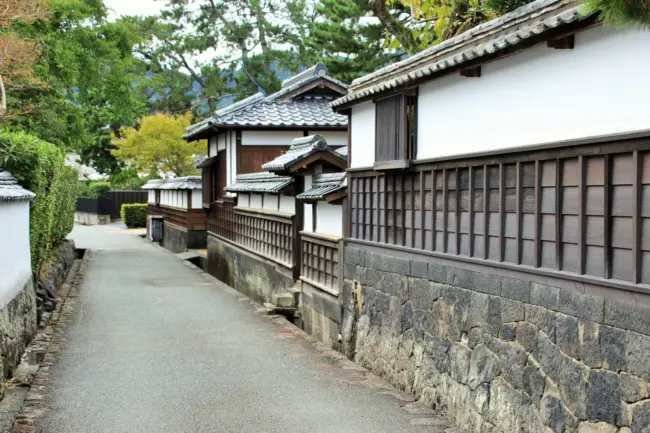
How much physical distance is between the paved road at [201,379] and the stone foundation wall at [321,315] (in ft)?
1.51

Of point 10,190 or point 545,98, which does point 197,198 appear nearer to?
point 10,190

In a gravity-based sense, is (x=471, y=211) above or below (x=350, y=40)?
below

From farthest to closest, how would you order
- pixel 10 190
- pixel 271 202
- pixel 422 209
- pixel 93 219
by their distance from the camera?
pixel 93 219 < pixel 271 202 < pixel 10 190 < pixel 422 209

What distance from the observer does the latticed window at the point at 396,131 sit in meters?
10.8

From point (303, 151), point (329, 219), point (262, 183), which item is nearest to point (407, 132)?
point (329, 219)

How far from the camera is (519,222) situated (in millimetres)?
7930

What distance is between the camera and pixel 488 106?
8.78m

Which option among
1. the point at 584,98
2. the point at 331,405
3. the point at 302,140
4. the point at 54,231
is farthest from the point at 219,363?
the point at 54,231

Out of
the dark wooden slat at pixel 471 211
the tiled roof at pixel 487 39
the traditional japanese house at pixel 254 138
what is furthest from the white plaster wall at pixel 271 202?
the dark wooden slat at pixel 471 211

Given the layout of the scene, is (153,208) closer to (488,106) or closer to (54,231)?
(54,231)

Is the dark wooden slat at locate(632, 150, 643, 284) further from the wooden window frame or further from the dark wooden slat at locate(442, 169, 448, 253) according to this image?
the wooden window frame

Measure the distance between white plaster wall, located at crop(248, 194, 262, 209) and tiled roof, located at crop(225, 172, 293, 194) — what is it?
1.54ft

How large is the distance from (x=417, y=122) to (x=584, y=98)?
13.0 feet

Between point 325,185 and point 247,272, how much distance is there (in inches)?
353
